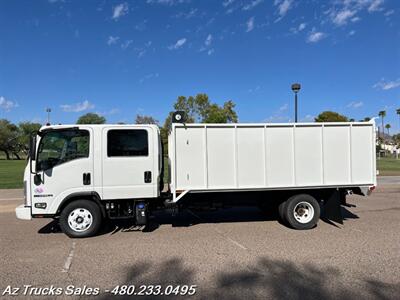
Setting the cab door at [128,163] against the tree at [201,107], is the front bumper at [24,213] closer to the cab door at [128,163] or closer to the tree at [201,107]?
the cab door at [128,163]

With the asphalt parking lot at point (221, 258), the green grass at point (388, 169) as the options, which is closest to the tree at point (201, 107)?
the green grass at point (388, 169)

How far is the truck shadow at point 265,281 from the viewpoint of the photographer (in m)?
4.85

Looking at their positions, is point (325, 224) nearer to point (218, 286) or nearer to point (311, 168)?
point (311, 168)

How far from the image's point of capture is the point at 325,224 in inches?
373

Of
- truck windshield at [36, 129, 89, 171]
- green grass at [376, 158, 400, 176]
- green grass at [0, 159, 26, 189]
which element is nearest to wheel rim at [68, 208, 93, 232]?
truck windshield at [36, 129, 89, 171]

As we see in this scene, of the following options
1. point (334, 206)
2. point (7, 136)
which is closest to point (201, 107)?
point (334, 206)

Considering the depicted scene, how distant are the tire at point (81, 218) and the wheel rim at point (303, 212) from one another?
4.42 m

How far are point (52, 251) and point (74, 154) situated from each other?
2.02 meters

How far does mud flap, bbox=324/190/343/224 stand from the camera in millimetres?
9040

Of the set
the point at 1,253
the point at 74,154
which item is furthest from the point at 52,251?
the point at 74,154

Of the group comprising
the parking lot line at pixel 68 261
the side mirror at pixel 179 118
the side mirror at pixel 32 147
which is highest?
the side mirror at pixel 179 118

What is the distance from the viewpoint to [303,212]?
9047 millimetres

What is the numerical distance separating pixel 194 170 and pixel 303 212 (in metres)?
2.77

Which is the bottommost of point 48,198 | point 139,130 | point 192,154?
point 48,198
